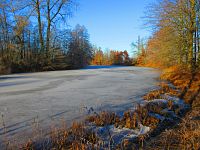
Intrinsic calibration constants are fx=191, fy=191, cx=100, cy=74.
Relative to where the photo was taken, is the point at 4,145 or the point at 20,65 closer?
the point at 4,145

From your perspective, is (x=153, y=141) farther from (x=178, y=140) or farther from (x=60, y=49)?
(x=60, y=49)

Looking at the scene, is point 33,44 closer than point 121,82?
No

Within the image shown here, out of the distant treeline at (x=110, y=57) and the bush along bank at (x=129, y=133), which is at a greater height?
the distant treeline at (x=110, y=57)

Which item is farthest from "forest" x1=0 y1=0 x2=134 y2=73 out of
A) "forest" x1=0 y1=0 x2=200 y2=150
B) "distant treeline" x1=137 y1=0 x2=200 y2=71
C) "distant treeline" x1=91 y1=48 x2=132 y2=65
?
"distant treeline" x1=91 y1=48 x2=132 y2=65

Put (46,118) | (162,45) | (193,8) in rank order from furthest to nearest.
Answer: (162,45) → (193,8) → (46,118)

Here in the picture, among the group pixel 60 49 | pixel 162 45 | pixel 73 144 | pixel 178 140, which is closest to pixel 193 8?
pixel 162 45

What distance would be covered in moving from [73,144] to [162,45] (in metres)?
12.5

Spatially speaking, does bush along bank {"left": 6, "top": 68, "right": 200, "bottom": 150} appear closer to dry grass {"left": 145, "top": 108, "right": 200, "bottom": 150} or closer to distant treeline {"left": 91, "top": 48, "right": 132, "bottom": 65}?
dry grass {"left": 145, "top": 108, "right": 200, "bottom": 150}

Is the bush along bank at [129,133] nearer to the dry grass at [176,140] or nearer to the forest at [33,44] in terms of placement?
the dry grass at [176,140]

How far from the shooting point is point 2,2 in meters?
23.0

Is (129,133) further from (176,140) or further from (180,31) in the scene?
(180,31)

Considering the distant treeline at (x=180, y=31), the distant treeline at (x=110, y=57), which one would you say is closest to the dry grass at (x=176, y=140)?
the distant treeline at (x=180, y=31)

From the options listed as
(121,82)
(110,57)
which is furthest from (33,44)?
(110,57)

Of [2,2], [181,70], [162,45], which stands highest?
[2,2]
